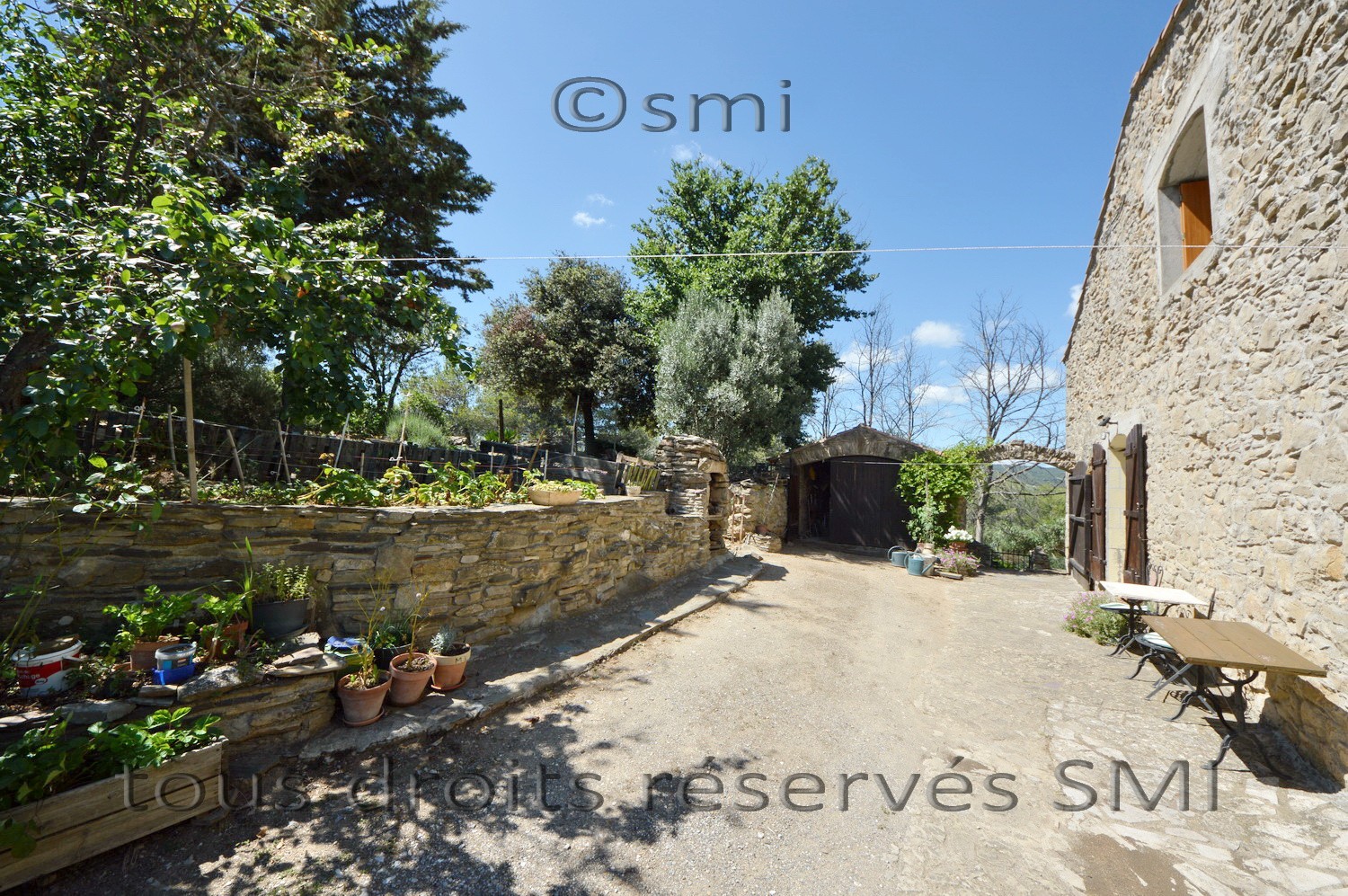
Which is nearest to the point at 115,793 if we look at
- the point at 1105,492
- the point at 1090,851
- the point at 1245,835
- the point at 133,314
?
the point at 133,314

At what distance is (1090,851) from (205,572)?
5050 millimetres

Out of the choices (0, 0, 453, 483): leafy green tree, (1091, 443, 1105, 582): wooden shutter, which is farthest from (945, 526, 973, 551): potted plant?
(0, 0, 453, 483): leafy green tree

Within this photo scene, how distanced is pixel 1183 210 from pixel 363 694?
8.09 metres

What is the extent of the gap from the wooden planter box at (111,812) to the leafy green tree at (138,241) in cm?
135

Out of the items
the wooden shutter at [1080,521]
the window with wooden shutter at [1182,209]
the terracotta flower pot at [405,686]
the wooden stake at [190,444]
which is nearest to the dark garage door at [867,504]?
the wooden shutter at [1080,521]

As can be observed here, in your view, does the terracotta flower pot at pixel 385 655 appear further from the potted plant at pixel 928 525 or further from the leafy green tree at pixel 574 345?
the leafy green tree at pixel 574 345

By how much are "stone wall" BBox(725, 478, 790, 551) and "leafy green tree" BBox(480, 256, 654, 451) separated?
4329mm

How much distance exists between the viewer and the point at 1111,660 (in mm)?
4727

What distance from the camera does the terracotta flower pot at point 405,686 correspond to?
10.7 feet

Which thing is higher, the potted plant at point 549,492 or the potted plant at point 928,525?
the potted plant at point 549,492

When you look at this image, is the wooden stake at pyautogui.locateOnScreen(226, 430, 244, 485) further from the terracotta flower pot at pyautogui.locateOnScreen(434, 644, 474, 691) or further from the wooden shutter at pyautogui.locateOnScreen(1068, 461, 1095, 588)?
the wooden shutter at pyautogui.locateOnScreen(1068, 461, 1095, 588)

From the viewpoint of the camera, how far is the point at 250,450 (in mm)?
4148

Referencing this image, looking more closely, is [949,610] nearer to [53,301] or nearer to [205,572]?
[205,572]

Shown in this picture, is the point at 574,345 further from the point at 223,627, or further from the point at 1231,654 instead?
the point at 1231,654
